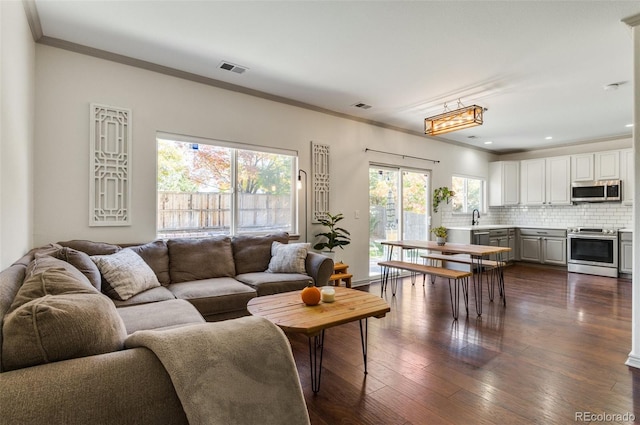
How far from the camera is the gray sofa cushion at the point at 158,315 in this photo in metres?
2.03

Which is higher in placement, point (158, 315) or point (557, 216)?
point (557, 216)

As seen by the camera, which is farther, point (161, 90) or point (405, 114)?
point (405, 114)

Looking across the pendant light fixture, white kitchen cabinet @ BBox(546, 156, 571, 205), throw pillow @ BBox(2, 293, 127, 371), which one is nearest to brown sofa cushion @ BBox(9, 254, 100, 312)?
throw pillow @ BBox(2, 293, 127, 371)

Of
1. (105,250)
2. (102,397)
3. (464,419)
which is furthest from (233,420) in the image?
(105,250)

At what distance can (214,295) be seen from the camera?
2803 mm

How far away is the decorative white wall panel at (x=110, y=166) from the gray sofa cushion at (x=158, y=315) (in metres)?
1.20

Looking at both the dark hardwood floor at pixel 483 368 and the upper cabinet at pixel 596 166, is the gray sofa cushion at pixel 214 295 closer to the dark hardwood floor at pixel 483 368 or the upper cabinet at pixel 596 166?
the dark hardwood floor at pixel 483 368

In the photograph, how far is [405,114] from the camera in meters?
5.10

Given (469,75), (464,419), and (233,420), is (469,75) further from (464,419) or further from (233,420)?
(233,420)

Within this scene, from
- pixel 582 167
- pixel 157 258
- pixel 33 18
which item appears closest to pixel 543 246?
pixel 582 167

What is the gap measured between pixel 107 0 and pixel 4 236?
183cm

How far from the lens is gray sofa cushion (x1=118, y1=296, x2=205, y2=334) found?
2027 millimetres

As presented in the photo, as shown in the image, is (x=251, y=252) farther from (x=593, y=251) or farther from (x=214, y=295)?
(x=593, y=251)

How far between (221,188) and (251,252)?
90 centimetres
